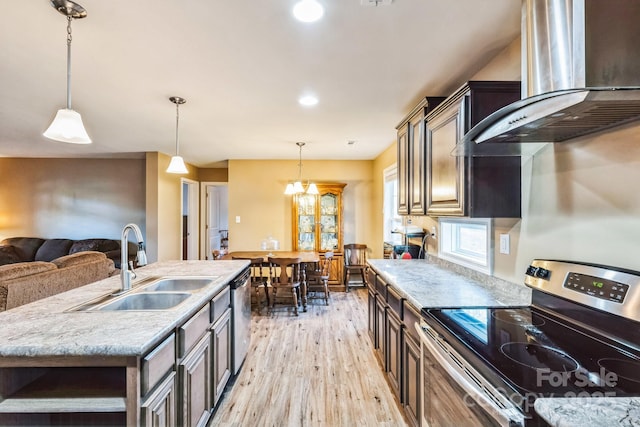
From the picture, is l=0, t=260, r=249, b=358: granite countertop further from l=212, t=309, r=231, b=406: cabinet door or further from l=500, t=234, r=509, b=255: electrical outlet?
l=500, t=234, r=509, b=255: electrical outlet

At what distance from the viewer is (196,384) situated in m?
1.65

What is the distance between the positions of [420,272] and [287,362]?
1.48 meters

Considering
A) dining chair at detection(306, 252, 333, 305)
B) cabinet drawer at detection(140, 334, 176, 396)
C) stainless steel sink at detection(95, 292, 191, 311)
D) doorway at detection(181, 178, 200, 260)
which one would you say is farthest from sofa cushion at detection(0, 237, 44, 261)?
cabinet drawer at detection(140, 334, 176, 396)

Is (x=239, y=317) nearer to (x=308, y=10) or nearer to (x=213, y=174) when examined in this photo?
(x=308, y=10)

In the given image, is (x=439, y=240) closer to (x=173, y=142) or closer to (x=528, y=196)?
(x=528, y=196)

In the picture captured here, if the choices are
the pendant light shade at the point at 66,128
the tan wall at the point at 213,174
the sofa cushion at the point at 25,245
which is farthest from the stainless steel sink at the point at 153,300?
the sofa cushion at the point at 25,245

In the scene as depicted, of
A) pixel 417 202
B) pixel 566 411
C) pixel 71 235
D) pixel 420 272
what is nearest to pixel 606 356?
pixel 566 411

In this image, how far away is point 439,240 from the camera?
288cm

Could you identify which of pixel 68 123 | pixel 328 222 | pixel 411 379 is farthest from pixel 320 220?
pixel 68 123

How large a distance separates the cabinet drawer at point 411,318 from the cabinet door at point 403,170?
1123mm

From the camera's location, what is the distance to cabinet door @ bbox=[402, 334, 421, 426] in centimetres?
166

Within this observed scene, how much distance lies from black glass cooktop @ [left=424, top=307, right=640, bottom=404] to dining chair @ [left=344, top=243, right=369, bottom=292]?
397 centimetres

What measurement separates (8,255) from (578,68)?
25.6ft

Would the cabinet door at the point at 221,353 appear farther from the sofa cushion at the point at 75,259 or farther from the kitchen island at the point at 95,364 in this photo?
the sofa cushion at the point at 75,259
